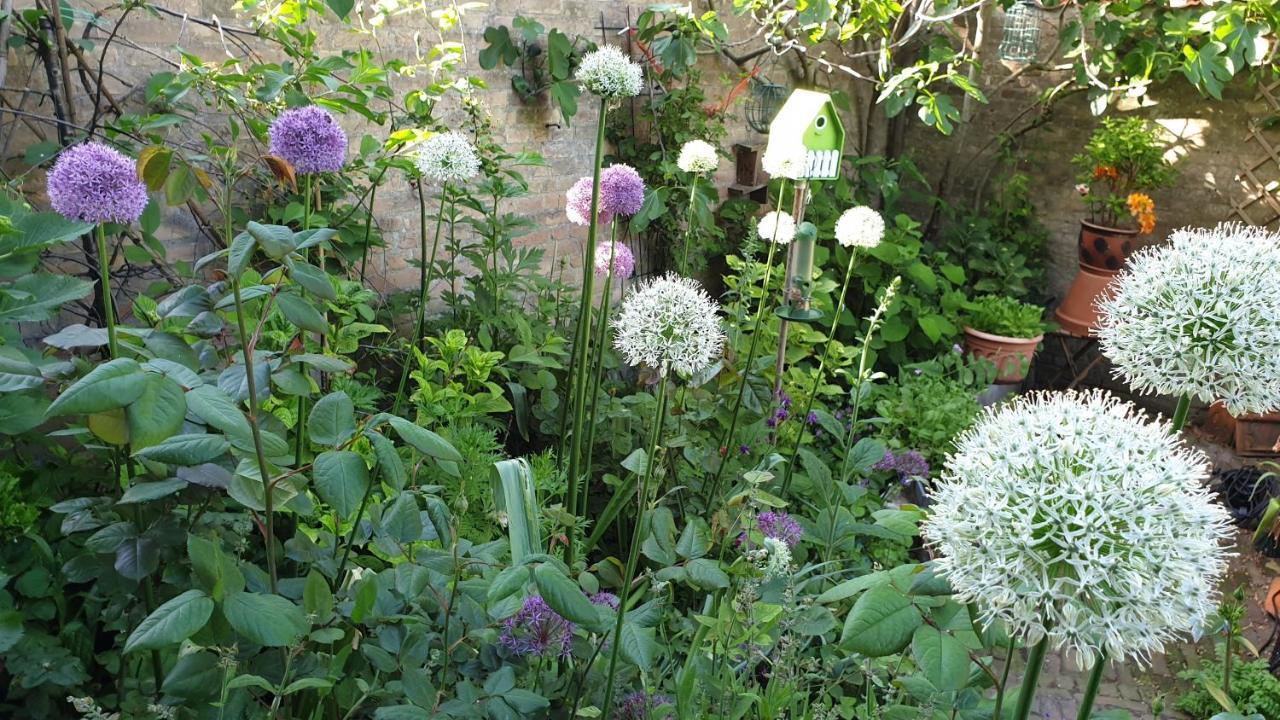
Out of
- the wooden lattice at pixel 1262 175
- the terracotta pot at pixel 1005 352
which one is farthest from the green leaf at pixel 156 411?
the wooden lattice at pixel 1262 175

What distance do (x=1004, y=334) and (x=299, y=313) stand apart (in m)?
4.70

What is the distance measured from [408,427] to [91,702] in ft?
A: 1.37

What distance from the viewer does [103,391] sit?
0.91 metres

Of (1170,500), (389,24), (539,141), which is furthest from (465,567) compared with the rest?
(539,141)

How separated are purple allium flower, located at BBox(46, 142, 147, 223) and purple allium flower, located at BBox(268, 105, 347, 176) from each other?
1.33 ft

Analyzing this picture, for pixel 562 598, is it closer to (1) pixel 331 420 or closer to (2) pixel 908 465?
(1) pixel 331 420

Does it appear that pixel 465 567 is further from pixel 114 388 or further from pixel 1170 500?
pixel 1170 500

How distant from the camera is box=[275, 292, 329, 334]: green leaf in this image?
1.08 metres

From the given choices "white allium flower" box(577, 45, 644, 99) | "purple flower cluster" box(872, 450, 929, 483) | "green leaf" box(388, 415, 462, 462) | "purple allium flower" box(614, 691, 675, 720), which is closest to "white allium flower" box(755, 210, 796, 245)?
"white allium flower" box(577, 45, 644, 99)

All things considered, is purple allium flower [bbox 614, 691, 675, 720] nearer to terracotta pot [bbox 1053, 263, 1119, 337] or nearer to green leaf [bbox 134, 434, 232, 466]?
green leaf [bbox 134, 434, 232, 466]

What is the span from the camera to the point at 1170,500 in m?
0.89

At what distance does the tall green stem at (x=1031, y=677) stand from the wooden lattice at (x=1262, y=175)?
5313 millimetres

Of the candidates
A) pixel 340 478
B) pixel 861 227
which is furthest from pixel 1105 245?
pixel 340 478

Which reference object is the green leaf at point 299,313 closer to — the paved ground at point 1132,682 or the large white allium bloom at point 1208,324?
the large white allium bloom at point 1208,324
